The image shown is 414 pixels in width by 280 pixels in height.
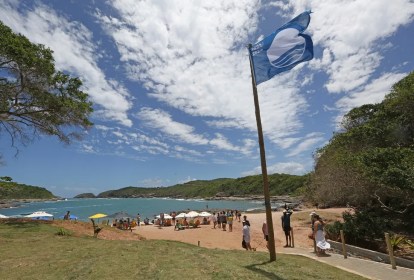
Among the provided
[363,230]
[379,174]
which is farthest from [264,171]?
[379,174]

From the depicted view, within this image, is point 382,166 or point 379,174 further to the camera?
point 382,166

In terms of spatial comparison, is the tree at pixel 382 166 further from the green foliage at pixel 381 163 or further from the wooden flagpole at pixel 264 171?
the wooden flagpole at pixel 264 171

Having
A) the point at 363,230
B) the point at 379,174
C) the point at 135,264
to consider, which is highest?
the point at 379,174

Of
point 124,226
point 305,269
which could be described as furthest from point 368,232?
point 124,226

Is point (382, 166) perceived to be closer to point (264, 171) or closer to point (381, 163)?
point (381, 163)

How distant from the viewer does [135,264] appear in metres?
10.4

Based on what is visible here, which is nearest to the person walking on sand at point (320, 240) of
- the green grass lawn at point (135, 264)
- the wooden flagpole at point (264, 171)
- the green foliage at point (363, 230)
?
the green grass lawn at point (135, 264)

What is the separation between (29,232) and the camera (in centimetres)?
1816

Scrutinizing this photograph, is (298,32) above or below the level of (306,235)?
above

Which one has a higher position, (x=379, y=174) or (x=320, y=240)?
(x=379, y=174)

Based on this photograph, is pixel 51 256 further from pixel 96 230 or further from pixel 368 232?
pixel 368 232

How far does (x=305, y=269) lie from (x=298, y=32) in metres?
7.57

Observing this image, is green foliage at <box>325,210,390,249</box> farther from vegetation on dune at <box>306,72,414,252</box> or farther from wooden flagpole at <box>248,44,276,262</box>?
wooden flagpole at <box>248,44,276,262</box>

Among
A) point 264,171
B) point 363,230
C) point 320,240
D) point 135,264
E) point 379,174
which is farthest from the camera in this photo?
point 379,174
